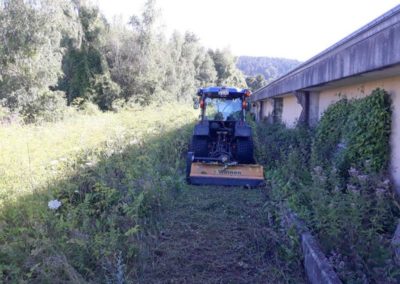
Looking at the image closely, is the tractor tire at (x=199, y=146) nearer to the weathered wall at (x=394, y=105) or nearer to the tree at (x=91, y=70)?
the weathered wall at (x=394, y=105)

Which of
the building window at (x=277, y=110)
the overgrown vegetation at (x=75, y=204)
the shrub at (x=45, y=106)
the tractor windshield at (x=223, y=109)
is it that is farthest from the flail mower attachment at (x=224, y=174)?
the shrub at (x=45, y=106)

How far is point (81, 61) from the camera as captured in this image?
29688 millimetres

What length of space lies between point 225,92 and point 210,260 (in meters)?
5.71

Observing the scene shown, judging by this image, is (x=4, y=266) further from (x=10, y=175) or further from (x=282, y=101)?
(x=282, y=101)

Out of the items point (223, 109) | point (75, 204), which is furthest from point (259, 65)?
point (75, 204)

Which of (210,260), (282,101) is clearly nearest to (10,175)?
(210,260)

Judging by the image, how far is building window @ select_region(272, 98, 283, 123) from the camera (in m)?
15.4

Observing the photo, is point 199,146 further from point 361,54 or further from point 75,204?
point 361,54

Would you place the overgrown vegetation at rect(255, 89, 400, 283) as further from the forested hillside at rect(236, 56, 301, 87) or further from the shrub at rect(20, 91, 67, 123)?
the forested hillside at rect(236, 56, 301, 87)

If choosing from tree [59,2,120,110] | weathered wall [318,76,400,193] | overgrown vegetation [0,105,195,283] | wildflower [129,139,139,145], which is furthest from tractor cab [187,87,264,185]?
tree [59,2,120,110]

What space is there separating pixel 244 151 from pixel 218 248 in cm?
436

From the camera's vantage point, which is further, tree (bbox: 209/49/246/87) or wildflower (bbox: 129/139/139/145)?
tree (bbox: 209/49/246/87)

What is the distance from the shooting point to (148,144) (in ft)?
29.2

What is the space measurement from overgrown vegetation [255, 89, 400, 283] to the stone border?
0.31 ft
